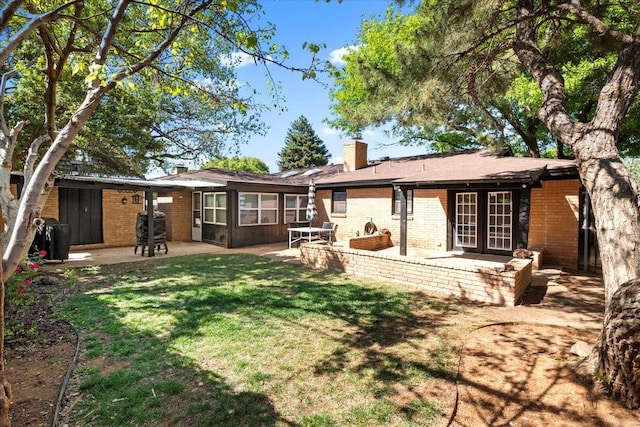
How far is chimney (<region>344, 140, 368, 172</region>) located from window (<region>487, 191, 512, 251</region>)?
735 centimetres

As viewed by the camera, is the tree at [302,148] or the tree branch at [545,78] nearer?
the tree branch at [545,78]

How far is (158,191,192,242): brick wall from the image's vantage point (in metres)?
15.6

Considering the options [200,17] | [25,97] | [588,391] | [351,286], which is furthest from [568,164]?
[25,97]

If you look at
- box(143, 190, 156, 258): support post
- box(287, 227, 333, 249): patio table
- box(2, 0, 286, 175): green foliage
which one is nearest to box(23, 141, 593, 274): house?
box(143, 190, 156, 258): support post

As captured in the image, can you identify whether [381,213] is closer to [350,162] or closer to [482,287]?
[350,162]

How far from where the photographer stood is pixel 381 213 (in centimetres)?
1379

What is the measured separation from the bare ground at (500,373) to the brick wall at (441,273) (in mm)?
544

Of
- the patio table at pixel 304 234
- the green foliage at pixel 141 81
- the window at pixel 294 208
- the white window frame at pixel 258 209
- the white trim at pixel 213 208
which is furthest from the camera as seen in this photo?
the window at pixel 294 208

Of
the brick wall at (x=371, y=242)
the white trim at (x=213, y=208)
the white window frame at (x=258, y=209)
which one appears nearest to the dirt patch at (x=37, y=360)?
the white window frame at (x=258, y=209)

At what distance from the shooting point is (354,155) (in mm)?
16953

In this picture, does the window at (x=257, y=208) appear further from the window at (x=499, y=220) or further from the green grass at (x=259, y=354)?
the window at (x=499, y=220)

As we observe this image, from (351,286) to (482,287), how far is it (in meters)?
2.62

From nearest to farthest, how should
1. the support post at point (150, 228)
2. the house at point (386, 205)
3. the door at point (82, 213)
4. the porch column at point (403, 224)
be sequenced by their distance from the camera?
1. the house at point (386, 205)
2. the porch column at point (403, 224)
3. the support post at point (150, 228)
4. the door at point (82, 213)

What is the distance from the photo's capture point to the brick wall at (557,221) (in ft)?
31.2
